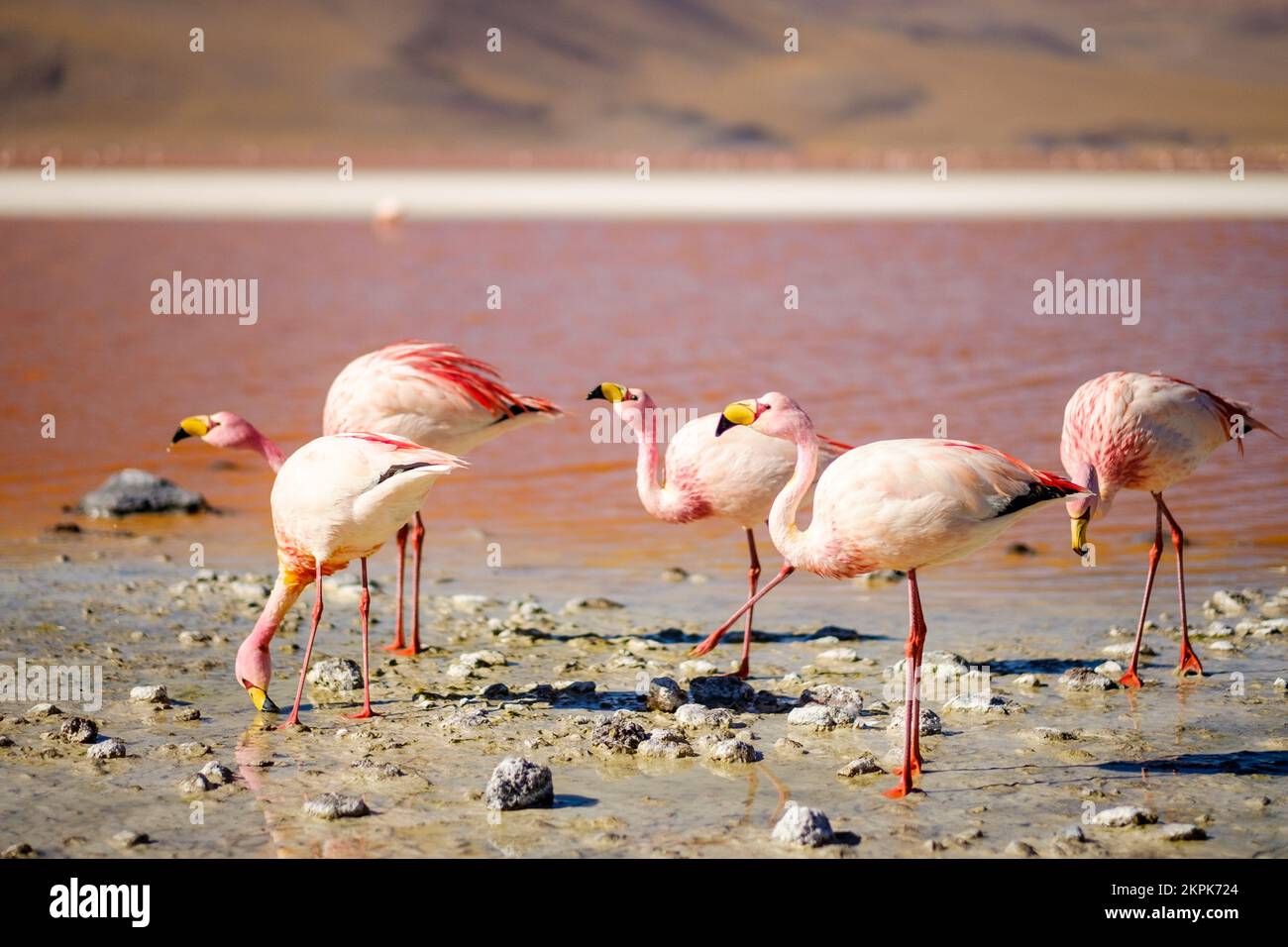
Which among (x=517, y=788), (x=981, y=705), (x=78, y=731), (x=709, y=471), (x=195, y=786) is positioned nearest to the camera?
(x=517, y=788)

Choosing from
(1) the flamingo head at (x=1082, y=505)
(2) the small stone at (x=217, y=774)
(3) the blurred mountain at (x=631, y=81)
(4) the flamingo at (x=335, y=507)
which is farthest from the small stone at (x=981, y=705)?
(3) the blurred mountain at (x=631, y=81)

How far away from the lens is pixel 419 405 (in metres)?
8.48

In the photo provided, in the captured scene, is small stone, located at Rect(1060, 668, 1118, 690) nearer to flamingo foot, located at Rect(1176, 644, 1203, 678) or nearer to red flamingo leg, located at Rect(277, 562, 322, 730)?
flamingo foot, located at Rect(1176, 644, 1203, 678)

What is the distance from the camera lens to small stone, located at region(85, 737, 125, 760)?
6.30 metres

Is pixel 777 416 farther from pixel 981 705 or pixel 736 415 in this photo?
pixel 981 705

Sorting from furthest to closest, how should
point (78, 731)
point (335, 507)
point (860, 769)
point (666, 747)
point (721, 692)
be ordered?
point (721, 692) < point (335, 507) < point (78, 731) < point (666, 747) < point (860, 769)

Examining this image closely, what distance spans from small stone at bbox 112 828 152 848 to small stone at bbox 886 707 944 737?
124 inches

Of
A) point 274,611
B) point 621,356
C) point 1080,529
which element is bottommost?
point 274,611

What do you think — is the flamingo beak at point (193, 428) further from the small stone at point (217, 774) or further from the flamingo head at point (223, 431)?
the small stone at point (217, 774)

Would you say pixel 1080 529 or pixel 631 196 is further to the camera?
pixel 631 196

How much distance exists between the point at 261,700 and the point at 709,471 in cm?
257

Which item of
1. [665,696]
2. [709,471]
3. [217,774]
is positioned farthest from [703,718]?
[217,774]

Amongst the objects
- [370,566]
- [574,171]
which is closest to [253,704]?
[370,566]

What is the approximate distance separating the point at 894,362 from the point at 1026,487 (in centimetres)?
938
